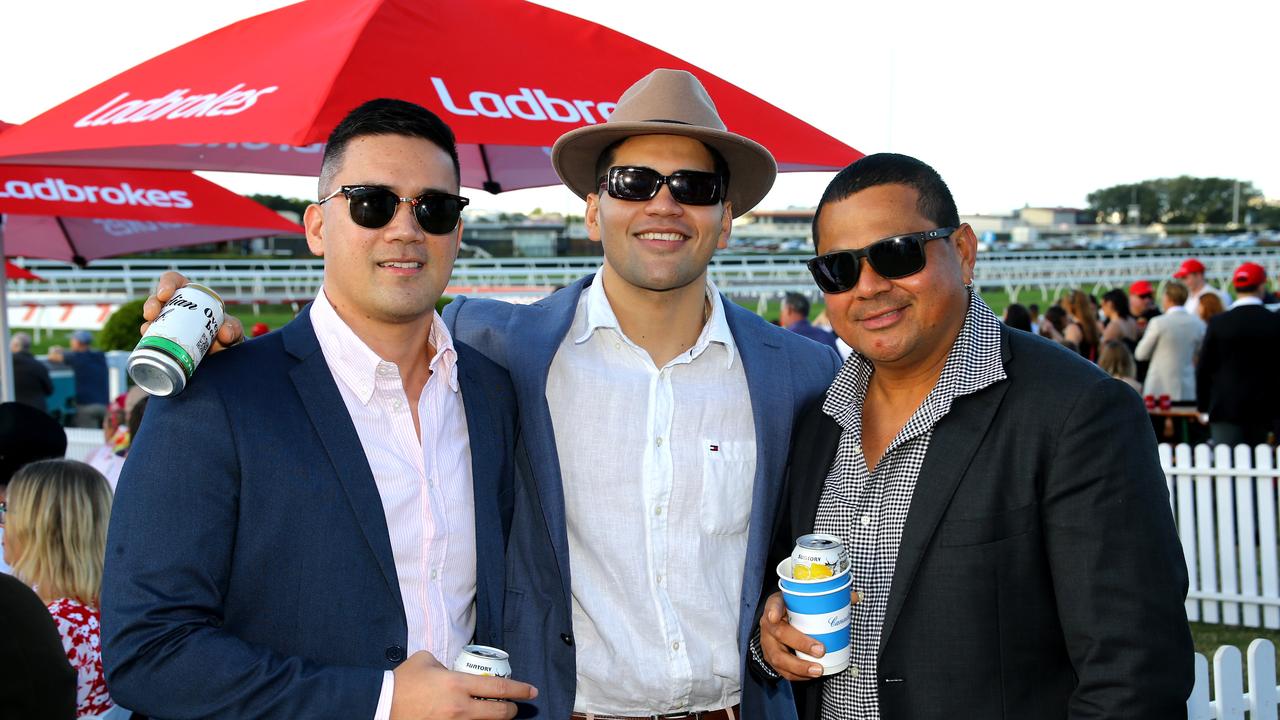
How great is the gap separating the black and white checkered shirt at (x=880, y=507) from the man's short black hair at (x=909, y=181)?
29 centimetres

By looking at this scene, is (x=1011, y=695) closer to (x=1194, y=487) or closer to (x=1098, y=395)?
(x=1098, y=395)

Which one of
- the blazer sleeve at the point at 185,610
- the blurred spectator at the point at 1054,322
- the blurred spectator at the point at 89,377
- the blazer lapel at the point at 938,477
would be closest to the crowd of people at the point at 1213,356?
the blurred spectator at the point at 1054,322

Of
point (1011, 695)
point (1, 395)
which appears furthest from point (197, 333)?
point (1, 395)

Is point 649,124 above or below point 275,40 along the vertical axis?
below

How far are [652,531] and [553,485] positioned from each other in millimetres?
339

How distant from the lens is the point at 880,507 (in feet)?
8.55

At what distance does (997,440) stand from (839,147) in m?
2.65

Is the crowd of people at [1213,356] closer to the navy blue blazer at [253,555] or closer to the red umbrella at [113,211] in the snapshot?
the red umbrella at [113,211]

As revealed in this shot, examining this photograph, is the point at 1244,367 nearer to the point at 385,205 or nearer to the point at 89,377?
the point at 385,205

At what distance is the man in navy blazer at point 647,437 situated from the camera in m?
3.04

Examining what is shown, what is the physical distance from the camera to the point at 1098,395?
2.33 m

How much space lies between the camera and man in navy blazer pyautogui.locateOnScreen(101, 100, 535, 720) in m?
2.15

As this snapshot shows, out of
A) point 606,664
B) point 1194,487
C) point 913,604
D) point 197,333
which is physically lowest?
point 1194,487

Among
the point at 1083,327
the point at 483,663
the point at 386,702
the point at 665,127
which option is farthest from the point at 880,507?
the point at 1083,327
